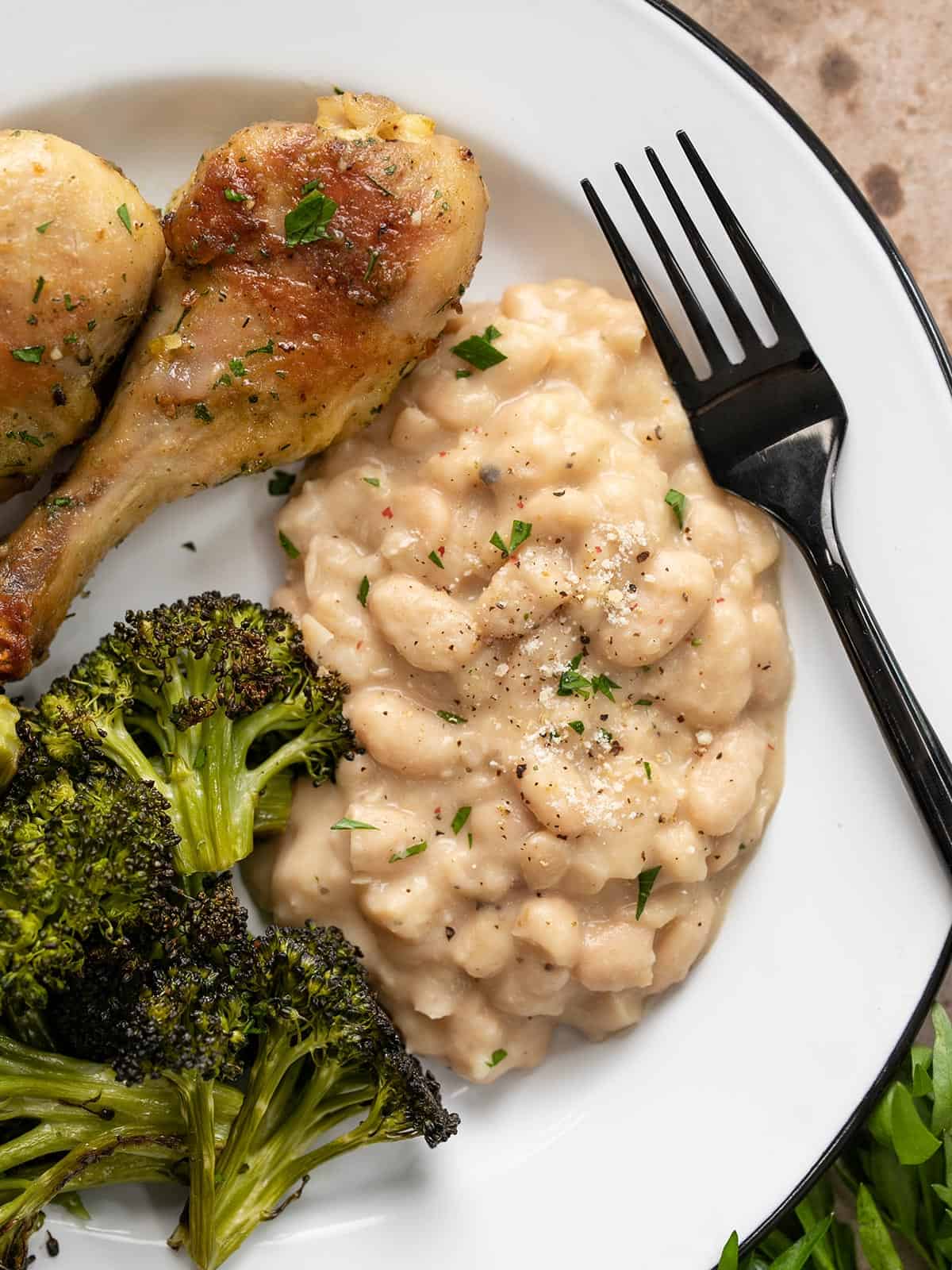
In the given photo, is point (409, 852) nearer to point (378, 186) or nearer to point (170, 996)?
point (170, 996)

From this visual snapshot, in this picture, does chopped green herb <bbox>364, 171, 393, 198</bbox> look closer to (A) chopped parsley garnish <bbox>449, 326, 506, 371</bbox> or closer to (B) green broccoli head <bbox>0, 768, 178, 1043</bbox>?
(A) chopped parsley garnish <bbox>449, 326, 506, 371</bbox>

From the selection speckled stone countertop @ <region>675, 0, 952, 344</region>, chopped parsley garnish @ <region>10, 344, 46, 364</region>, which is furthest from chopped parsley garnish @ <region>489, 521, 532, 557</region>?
speckled stone countertop @ <region>675, 0, 952, 344</region>

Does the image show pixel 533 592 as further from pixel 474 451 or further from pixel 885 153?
pixel 885 153

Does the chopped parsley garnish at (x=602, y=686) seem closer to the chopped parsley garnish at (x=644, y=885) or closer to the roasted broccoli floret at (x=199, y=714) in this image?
the chopped parsley garnish at (x=644, y=885)

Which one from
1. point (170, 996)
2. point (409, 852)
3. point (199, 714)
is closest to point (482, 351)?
point (199, 714)

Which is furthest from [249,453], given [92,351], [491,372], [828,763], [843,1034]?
[843,1034]
